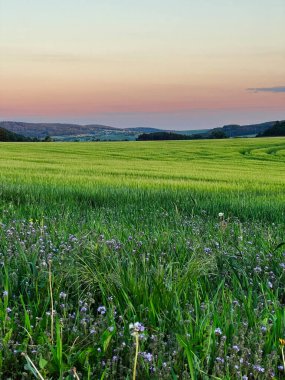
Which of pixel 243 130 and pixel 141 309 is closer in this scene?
pixel 141 309

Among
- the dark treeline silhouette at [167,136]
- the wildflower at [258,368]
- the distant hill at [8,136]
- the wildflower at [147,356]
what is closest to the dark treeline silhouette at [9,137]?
the distant hill at [8,136]

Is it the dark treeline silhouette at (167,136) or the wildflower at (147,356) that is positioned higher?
the dark treeline silhouette at (167,136)

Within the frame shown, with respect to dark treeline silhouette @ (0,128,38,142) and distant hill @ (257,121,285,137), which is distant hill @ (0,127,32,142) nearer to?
dark treeline silhouette @ (0,128,38,142)

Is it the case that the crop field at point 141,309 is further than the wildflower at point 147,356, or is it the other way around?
the crop field at point 141,309

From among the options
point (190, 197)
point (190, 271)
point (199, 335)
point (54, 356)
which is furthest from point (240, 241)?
point (190, 197)

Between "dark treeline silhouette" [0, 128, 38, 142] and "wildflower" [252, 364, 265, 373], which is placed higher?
"dark treeline silhouette" [0, 128, 38, 142]

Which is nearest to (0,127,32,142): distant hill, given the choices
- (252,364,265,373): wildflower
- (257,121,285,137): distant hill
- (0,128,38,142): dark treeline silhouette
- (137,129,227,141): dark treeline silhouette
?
(0,128,38,142): dark treeline silhouette

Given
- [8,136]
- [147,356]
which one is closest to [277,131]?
[8,136]

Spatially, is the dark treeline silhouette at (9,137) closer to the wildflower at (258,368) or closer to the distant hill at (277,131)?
the distant hill at (277,131)

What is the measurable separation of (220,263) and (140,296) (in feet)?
4.66

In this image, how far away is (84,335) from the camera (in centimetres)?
290

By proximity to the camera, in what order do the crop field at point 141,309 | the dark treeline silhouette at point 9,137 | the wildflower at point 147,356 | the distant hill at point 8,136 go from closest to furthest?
1. the wildflower at point 147,356
2. the crop field at point 141,309
3. the distant hill at point 8,136
4. the dark treeline silhouette at point 9,137

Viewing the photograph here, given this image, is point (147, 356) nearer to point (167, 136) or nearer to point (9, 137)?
point (167, 136)

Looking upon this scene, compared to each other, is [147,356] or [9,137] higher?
[9,137]
